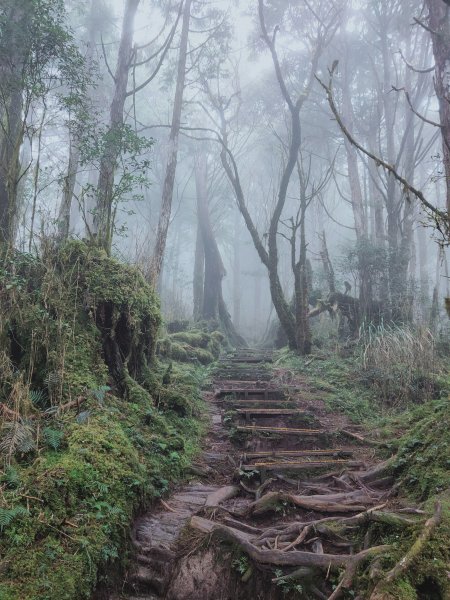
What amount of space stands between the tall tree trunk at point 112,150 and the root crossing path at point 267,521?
134 inches

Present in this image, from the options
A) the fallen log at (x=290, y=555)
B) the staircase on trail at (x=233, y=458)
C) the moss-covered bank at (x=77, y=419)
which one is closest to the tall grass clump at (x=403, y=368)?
the staircase on trail at (x=233, y=458)

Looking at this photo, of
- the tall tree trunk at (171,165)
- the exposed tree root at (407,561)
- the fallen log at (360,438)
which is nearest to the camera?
the exposed tree root at (407,561)

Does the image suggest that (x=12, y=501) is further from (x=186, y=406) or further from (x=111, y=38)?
(x=111, y=38)

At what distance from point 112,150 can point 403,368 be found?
261 inches

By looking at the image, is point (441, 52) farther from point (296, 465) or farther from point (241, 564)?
point (241, 564)

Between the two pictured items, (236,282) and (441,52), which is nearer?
(441,52)

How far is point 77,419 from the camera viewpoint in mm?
3225

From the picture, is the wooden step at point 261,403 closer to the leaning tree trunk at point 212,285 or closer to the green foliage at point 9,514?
the green foliage at point 9,514

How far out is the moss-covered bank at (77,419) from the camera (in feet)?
7.18

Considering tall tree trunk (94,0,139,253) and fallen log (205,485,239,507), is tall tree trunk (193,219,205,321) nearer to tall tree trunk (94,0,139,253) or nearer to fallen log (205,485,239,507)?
tall tree trunk (94,0,139,253)

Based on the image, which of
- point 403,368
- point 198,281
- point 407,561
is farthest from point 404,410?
point 198,281

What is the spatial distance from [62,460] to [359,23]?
764 inches

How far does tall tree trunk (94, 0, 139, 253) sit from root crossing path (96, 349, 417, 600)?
3404 millimetres

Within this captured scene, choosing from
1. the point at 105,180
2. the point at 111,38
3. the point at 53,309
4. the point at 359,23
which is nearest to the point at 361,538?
the point at 53,309
